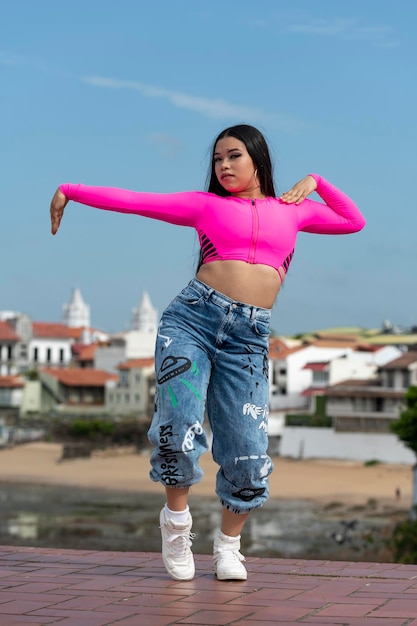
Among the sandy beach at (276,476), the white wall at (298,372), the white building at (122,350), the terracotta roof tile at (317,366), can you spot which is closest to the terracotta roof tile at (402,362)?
the sandy beach at (276,476)

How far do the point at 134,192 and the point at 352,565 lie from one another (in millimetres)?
2269

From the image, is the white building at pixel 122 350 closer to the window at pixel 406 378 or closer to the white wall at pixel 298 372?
the white wall at pixel 298 372

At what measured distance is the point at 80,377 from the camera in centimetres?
6894

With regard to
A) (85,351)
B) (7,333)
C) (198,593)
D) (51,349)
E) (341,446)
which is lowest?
(198,593)

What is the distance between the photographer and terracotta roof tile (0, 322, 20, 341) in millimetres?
74500

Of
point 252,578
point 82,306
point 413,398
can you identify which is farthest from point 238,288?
point 82,306

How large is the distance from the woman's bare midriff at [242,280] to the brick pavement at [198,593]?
130 centimetres

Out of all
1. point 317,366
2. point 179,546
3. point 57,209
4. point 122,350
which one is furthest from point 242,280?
point 122,350

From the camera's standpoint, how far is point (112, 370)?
71875 mm

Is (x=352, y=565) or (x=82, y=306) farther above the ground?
(x=82, y=306)

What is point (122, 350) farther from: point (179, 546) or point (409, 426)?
point (179, 546)

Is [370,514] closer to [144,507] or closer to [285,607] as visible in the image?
[144,507]

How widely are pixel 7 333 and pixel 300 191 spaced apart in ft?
235

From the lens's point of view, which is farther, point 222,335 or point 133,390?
point 133,390
